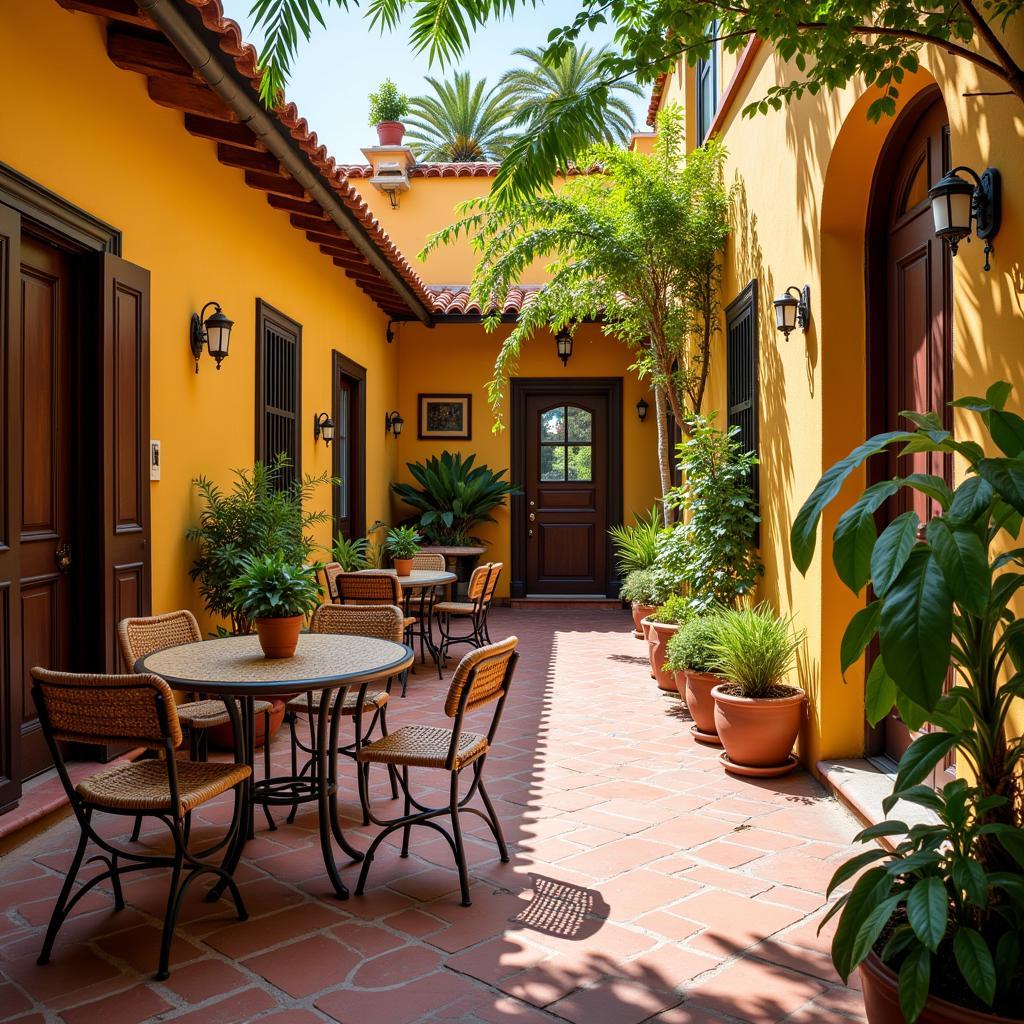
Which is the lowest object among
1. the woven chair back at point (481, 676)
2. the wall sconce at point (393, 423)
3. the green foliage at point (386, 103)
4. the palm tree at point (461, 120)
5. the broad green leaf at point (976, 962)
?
the broad green leaf at point (976, 962)

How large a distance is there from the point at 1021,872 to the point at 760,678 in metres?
2.53

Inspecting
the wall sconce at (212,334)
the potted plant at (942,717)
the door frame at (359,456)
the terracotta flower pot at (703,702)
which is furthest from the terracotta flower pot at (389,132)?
the potted plant at (942,717)

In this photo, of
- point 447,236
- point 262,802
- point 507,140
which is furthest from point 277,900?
point 507,140

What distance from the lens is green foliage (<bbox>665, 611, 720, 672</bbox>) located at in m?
5.01

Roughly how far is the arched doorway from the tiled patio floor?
89 centimetres

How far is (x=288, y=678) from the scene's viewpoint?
9.96ft

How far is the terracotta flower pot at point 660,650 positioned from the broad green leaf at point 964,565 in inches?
181

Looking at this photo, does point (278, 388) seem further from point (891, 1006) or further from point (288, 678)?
point (891, 1006)

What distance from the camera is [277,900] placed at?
3107mm

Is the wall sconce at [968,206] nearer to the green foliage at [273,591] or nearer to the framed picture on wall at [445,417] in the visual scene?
the green foliage at [273,591]

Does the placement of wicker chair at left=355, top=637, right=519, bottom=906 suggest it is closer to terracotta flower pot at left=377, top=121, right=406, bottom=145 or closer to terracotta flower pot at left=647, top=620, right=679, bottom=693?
terracotta flower pot at left=647, top=620, right=679, bottom=693

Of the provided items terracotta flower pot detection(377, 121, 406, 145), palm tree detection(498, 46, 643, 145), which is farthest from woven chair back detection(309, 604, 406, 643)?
palm tree detection(498, 46, 643, 145)

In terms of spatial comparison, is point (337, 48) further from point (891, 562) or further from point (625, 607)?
point (625, 607)

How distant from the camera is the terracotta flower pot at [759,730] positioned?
4.38 m
